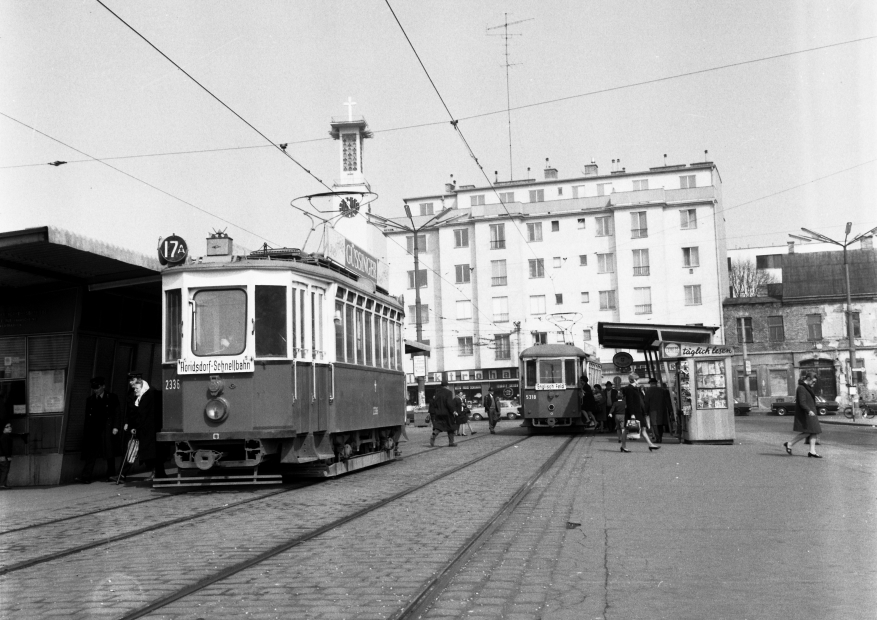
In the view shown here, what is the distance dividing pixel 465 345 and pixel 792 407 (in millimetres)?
23439

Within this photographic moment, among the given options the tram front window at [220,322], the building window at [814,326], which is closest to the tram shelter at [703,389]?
the tram front window at [220,322]

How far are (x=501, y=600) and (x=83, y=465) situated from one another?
37.3ft

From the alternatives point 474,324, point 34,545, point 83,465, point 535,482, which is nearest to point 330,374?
point 535,482

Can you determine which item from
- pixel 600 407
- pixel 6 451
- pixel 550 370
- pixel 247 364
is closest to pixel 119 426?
pixel 6 451

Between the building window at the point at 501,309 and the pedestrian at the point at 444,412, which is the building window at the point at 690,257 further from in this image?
the pedestrian at the point at 444,412

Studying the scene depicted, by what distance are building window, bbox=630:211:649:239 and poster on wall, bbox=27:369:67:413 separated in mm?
56318

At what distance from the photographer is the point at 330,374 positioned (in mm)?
14562

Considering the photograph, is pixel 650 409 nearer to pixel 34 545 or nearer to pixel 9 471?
pixel 9 471

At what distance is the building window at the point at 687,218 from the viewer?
66938mm

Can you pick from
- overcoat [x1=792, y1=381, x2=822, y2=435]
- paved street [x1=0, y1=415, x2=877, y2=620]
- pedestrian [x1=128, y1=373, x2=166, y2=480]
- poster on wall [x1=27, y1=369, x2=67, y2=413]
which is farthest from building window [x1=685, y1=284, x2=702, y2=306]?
poster on wall [x1=27, y1=369, x2=67, y2=413]

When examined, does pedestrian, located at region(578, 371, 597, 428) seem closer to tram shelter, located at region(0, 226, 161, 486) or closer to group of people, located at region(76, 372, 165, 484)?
group of people, located at region(76, 372, 165, 484)

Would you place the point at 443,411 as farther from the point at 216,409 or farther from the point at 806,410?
the point at 216,409

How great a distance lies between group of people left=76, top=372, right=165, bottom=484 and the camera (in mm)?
14758

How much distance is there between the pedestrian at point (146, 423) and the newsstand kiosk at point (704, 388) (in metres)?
12.1
